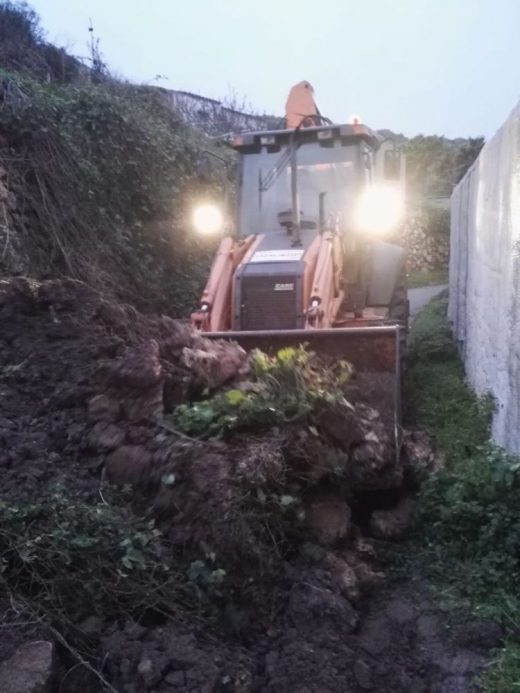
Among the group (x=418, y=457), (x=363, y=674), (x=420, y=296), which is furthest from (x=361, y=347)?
(x=420, y=296)

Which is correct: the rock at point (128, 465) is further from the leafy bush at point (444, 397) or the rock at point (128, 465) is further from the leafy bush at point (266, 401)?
the leafy bush at point (444, 397)

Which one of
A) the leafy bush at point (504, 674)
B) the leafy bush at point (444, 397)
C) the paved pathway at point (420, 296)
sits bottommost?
the leafy bush at point (504, 674)

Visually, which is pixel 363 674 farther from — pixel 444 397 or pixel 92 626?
pixel 444 397

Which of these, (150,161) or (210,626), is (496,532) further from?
(150,161)

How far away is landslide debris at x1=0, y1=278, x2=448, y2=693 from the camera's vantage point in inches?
141

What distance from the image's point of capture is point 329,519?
15.9 feet

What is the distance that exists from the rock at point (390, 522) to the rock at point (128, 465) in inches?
63.9

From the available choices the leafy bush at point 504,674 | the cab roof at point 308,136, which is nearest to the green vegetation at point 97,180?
the cab roof at point 308,136

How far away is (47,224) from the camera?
9406 millimetres

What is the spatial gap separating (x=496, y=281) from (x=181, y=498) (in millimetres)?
3514

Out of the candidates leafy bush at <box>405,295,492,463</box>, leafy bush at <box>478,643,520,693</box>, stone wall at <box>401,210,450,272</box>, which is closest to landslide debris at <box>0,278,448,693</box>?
leafy bush at <box>478,643,520,693</box>

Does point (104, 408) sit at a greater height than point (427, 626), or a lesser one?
greater

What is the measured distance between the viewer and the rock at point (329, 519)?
187 inches

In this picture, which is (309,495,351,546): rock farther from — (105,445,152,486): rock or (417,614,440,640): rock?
(105,445,152,486): rock
